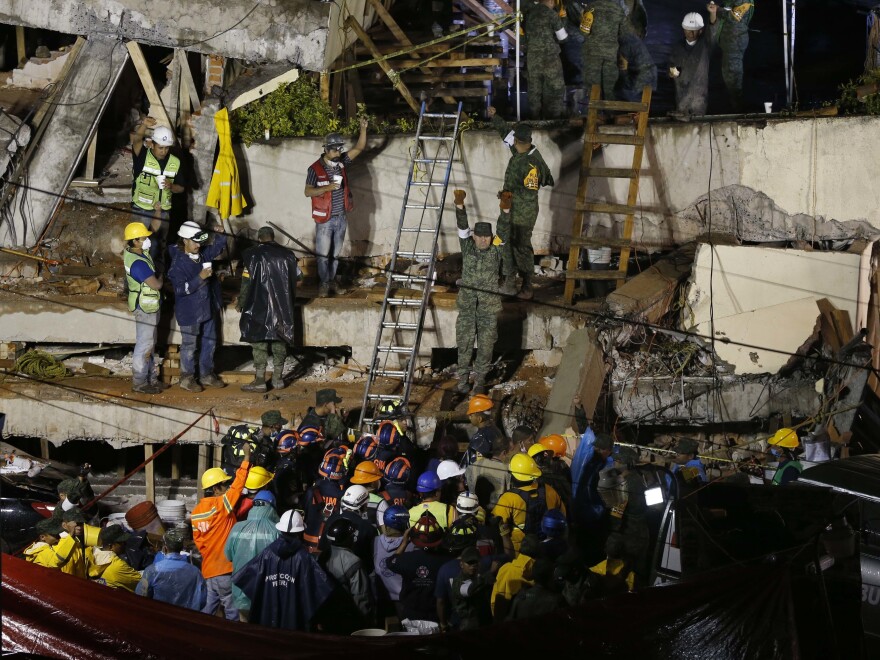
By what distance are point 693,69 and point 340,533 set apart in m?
9.05

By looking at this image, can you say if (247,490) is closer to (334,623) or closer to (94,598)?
(334,623)

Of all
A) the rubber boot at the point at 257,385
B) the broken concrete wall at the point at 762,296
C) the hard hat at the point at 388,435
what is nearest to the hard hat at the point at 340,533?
the hard hat at the point at 388,435

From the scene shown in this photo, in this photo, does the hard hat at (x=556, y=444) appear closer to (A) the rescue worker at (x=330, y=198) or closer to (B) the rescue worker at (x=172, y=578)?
(B) the rescue worker at (x=172, y=578)

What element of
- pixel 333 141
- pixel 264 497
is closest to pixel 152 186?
pixel 333 141

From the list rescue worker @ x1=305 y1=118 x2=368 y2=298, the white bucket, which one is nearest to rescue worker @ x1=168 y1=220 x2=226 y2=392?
rescue worker @ x1=305 y1=118 x2=368 y2=298

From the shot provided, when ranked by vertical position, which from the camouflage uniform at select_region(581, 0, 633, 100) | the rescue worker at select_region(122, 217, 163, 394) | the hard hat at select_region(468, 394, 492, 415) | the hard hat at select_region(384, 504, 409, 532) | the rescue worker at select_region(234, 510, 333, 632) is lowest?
the rescue worker at select_region(234, 510, 333, 632)

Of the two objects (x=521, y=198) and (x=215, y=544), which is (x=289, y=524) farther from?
(x=521, y=198)

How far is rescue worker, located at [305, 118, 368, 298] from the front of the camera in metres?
14.3

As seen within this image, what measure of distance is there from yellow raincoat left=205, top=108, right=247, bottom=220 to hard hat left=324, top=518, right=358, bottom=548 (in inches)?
271

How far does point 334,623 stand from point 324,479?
5.59 feet

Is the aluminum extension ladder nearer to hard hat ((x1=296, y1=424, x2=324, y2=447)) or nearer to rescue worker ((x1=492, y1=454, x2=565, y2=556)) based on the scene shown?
hard hat ((x1=296, y1=424, x2=324, y2=447))

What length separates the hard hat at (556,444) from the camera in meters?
11.0

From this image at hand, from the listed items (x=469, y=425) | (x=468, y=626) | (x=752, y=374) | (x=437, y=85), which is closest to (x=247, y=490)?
(x=468, y=626)

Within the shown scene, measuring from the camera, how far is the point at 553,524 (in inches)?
367
